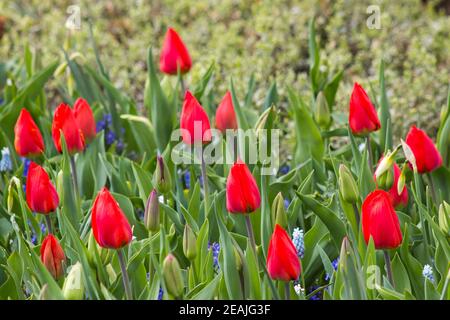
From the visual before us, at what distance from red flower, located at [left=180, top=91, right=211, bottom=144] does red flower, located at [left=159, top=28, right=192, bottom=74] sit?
83 centimetres

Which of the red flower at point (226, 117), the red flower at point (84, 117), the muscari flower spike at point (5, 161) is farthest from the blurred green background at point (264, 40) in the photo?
the red flower at point (84, 117)

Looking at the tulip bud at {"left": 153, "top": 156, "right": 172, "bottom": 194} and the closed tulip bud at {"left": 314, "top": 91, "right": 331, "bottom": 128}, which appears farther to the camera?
the closed tulip bud at {"left": 314, "top": 91, "right": 331, "bottom": 128}

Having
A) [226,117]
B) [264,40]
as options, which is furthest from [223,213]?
[264,40]

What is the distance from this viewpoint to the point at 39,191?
7.15ft

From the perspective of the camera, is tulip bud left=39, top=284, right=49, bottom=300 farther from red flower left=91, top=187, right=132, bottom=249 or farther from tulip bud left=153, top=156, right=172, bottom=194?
tulip bud left=153, top=156, right=172, bottom=194

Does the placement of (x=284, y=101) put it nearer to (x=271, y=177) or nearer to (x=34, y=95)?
(x=34, y=95)

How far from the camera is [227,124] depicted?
2.69 meters

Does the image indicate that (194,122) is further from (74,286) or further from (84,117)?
(74,286)

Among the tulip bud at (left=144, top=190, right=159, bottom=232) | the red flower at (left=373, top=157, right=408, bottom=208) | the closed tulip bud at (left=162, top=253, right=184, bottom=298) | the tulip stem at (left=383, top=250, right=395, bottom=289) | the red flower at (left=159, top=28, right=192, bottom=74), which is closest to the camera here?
the closed tulip bud at (left=162, top=253, right=184, bottom=298)

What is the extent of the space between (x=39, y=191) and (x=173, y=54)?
1.05m

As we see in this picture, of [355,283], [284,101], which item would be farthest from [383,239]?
[284,101]

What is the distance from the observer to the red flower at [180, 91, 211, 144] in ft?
7.38

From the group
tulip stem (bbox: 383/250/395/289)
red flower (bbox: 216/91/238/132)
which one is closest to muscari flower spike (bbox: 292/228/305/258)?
tulip stem (bbox: 383/250/395/289)

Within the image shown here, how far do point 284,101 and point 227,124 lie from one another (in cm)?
156
